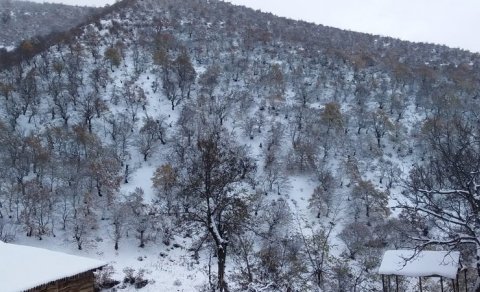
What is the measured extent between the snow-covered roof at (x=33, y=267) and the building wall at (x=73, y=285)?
0.44 m

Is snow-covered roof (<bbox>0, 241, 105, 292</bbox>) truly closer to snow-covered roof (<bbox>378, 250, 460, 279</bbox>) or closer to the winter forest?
the winter forest

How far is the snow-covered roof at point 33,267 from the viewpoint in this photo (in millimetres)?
13203

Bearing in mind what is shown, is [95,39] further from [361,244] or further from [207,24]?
[361,244]

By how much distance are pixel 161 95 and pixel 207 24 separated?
104 feet

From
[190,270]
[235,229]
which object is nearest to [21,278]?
[235,229]

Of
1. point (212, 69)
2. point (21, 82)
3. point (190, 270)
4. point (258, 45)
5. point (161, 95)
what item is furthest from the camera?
point (258, 45)

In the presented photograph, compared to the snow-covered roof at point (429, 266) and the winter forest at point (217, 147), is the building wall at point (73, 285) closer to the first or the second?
the winter forest at point (217, 147)

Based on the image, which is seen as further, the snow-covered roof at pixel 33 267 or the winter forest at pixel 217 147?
the winter forest at pixel 217 147

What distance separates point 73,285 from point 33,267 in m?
2.00

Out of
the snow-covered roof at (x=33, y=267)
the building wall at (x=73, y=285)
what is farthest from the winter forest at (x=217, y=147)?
the snow-covered roof at (x=33, y=267)

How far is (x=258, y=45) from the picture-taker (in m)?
81.9

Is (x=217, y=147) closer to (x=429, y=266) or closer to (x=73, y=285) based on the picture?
(x=73, y=285)

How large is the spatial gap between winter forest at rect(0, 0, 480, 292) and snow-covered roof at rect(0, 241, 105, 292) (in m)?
5.64

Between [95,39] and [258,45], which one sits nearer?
[95,39]
